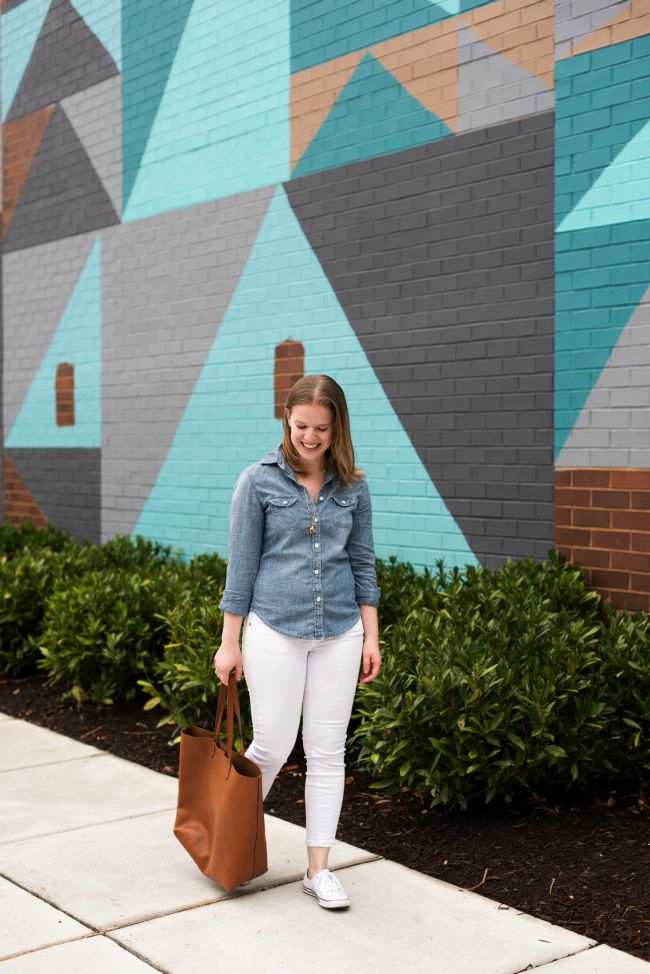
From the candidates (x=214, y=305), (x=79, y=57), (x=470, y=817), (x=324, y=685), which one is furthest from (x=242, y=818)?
(x=79, y=57)

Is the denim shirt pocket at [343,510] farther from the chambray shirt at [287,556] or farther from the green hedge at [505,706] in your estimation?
the green hedge at [505,706]

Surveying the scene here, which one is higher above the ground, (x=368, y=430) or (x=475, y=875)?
(x=368, y=430)

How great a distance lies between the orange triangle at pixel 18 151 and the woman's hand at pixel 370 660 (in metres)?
8.18

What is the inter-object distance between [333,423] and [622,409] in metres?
2.67

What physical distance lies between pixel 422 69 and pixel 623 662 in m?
4.11

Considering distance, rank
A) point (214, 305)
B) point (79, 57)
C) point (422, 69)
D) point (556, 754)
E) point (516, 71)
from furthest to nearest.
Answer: point (79, 57), point (214, 305), point (422, 69), point (516, 71), point (556, 754)

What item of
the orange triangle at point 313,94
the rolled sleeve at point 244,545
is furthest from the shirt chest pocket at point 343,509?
the orange triangle at point 313,94

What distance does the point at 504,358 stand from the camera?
21.6 ft

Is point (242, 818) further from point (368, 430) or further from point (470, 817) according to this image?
point (368, 430)

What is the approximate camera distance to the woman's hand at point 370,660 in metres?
4.02

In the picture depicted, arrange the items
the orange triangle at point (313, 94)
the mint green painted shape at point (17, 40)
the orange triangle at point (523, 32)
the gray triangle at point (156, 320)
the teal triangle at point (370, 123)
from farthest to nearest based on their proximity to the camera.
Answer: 1. the mint green painted shape at point (17, 40)
2. the gray triangle at point (156, 320)
3. the orange triangle at point (313, 94)
4. the teal triangle at point (370, 123)
5. the orange triangle at point (523, 32)

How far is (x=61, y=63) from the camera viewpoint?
409 inches

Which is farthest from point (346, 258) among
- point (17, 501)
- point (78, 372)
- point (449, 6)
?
point (17, 501)

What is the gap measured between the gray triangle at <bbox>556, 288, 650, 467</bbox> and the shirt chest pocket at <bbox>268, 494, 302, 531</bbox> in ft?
8.91
